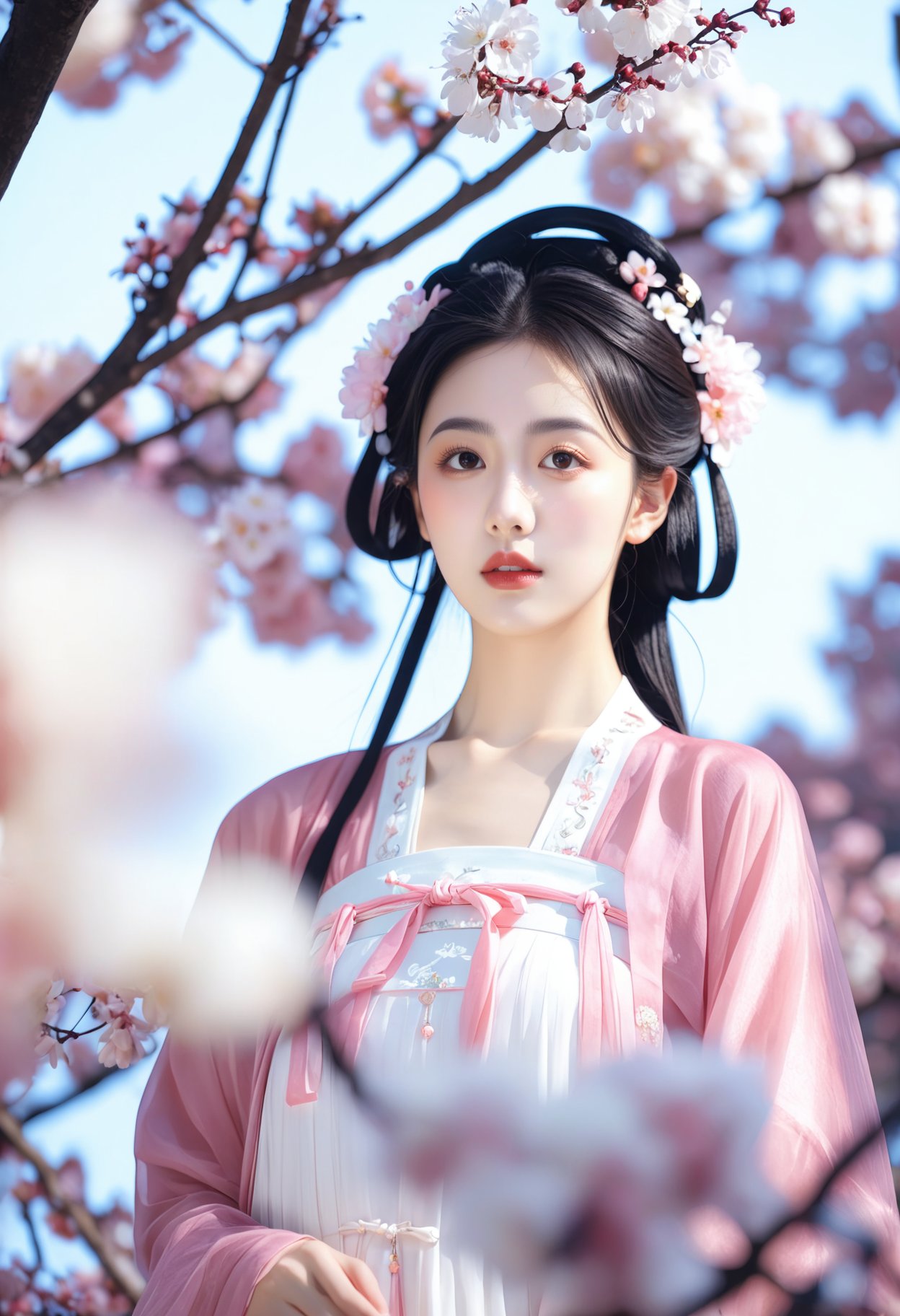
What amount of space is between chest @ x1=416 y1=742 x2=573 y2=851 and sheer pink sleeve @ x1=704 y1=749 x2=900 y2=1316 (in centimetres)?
24

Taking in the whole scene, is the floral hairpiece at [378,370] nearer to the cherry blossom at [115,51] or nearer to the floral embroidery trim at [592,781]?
the floral embroidery trim at [592,781]

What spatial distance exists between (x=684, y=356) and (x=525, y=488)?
394 mm

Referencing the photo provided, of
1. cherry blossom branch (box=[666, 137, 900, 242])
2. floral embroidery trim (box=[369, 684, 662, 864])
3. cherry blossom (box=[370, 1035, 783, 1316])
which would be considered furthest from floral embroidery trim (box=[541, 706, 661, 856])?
cherry blossom branch (box=[666, 137, 900, 242])

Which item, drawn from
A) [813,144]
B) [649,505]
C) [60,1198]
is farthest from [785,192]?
[60,1198]

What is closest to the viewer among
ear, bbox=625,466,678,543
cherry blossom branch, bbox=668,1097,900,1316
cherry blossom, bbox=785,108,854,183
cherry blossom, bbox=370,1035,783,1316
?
cherry blossom branch, bbox=668,1097,900,1316

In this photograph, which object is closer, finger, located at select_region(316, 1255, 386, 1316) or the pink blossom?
finger, located at select_region(316, 1255, 386, 1316)

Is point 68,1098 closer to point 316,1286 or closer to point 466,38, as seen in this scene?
point 316,1286

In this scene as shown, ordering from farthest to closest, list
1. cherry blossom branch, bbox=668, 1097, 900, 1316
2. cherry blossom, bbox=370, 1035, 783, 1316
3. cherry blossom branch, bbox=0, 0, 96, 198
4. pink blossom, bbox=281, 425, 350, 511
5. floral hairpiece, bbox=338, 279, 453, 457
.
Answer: pink blossom, bbox=281, 425, 350, 511, floral hairpiece, bbox=338, 279, 453, 457, cherry blossom branch, bbox=0, 0, 96, 198, cherry blossom, bbox=370, 1035, 783, 1316, cherry blossom branch, bbox=668, 1097, 900, 1316

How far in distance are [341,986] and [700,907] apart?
469 millimetres

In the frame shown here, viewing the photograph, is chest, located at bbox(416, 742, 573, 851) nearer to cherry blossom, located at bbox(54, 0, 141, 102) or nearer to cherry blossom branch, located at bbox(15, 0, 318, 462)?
cherry blossom branch, located at bbox(15, 0, 318, 462)

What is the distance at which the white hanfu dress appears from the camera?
1.61m

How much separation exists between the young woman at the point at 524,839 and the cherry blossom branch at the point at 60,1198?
0.16 metres

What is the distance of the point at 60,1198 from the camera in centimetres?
202

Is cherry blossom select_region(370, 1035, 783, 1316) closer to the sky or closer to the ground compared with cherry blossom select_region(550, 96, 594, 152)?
closer to the ground
